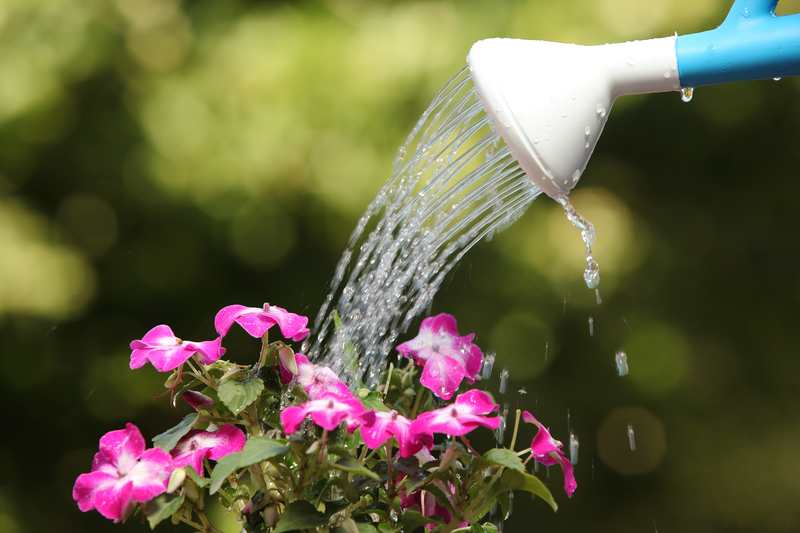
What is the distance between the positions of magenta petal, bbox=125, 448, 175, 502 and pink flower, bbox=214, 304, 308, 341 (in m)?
0.12

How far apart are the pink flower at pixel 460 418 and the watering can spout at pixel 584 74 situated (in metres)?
0.18

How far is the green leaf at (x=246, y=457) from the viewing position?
76 centimetres

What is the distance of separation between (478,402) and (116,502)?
292 mm

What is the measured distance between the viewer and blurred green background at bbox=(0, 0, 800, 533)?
249cm

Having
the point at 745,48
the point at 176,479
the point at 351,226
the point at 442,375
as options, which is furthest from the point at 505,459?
the point at 351,226

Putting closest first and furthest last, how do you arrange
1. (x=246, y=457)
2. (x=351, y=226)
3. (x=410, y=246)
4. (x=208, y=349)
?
(x=246, y=457), (x=208, y=349), (x=410, y=246), (x=351, y=226)

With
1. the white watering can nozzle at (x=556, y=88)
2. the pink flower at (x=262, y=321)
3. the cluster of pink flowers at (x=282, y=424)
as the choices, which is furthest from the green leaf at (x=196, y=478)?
the white watering can nozzle at (x=556, y=88)

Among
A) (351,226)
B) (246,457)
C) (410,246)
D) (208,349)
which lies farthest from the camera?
(351,226)

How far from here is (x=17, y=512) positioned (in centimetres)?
265

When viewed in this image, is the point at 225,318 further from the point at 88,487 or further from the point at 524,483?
the point at 524,483

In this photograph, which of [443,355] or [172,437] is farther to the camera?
[443,355]

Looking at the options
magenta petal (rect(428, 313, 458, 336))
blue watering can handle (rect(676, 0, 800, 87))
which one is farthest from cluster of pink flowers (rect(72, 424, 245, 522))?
blue watering can handle (rect(676, 0, 800, 87))

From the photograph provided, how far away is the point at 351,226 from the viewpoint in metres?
2.52

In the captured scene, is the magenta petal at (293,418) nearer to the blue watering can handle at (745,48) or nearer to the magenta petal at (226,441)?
the magenta petal at (226,441)
